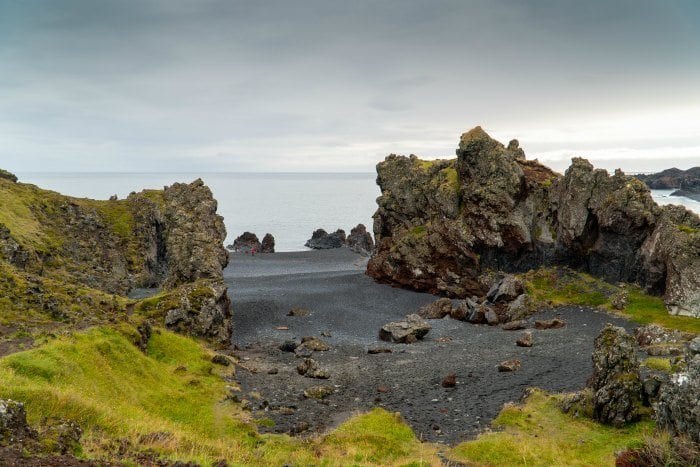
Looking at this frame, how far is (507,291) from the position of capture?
6650 centimetres

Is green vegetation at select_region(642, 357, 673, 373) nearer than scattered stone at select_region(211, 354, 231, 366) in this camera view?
Yes

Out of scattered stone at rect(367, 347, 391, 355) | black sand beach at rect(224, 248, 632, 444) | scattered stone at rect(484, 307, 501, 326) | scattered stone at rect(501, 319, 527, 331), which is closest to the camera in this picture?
black sand beach at rect(224, 248, 632, 444)

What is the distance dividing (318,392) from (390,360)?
11.5 metres

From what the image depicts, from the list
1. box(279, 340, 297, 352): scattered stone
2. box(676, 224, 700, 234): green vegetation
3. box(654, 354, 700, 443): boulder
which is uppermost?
box(676, 224, 700, 234): green vegetation

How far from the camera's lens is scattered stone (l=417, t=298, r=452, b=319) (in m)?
65.7

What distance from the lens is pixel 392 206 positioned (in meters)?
92.3

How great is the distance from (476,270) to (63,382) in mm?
64195

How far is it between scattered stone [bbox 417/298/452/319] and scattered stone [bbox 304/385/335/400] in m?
30.9

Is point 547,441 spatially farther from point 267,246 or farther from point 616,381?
point 267,246

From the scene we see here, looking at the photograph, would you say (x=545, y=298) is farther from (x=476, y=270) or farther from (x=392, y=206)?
(x=392, y=206)

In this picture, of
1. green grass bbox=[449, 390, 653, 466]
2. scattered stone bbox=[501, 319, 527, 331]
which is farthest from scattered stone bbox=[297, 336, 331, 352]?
green grass bbox=[449, 390, 653, 466]

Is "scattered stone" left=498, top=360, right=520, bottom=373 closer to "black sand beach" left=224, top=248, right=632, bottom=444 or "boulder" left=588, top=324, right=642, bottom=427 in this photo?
"black sand beach" left=224, top=248, right=632, bottom=444

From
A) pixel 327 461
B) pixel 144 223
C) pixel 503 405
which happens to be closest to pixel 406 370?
pixel 503 405

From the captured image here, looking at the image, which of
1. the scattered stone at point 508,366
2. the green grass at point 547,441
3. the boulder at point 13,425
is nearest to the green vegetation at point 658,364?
the scattered stone at point 508,366
